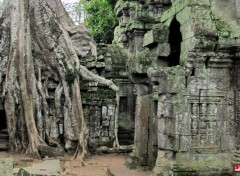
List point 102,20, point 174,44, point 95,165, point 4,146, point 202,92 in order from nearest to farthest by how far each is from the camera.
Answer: point 202,92, point 174,44, point 95,165, point 4,146, point 102,20

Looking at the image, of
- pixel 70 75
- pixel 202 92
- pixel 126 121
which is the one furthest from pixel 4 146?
pixel 202 92

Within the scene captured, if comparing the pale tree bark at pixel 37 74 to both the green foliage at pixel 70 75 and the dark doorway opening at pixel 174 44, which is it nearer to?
the green foliage at pixel 70 75

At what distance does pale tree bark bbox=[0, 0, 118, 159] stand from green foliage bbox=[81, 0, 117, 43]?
5.90 meters

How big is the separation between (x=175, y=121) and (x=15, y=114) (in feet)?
17.5

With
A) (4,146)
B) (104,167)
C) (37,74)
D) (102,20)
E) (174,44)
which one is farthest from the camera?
(102,20)

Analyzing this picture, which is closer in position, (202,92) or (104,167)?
(202,92)

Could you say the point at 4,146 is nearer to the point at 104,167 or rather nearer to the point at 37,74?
the point at 37,74

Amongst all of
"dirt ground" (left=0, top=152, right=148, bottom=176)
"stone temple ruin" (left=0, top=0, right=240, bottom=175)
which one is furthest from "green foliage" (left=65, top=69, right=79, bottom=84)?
"stone temple ruin" (left=0, top=0, right=240, bottom=175)

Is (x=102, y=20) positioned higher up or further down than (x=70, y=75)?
higher up

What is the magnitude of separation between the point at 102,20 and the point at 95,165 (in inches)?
378

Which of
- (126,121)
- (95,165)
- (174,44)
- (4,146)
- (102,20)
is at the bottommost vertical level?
(95,165)

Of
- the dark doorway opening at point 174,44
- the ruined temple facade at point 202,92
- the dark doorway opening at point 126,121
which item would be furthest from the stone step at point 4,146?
the ruined temple facade at point 202,92

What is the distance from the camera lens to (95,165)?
27.7 feet

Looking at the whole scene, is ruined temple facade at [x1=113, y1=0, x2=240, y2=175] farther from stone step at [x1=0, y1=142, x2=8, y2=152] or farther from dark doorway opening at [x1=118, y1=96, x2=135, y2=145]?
dark doorway opening at [x1=118, y1=96, x2=135, y2=145]
